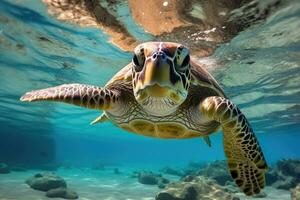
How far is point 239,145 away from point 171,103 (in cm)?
147

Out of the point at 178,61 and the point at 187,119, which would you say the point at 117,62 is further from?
the point at 178,61

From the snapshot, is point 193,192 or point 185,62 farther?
point 193,192

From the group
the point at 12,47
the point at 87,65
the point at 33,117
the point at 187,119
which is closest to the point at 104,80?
the point at 87,65

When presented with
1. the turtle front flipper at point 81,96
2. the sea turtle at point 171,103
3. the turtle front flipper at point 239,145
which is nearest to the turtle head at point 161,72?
the sea turtle at point 171,103

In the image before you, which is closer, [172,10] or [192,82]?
[192,82]

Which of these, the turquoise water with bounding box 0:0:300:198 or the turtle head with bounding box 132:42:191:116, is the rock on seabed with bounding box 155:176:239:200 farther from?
the turtle head with bounding box 132:42:191:116

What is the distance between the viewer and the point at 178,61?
348cm

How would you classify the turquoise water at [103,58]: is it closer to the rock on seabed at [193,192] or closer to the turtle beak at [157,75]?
the rock on seabed at [193,192]

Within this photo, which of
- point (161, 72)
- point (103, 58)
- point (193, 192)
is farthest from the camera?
point (103, 58)

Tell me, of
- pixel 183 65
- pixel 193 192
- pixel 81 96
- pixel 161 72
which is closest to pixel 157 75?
pixel 161 72

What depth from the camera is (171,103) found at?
385cm

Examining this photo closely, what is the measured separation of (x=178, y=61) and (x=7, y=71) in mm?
18375

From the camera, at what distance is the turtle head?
10.6 feet

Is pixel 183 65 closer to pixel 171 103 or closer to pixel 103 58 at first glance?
pixel 171 103
